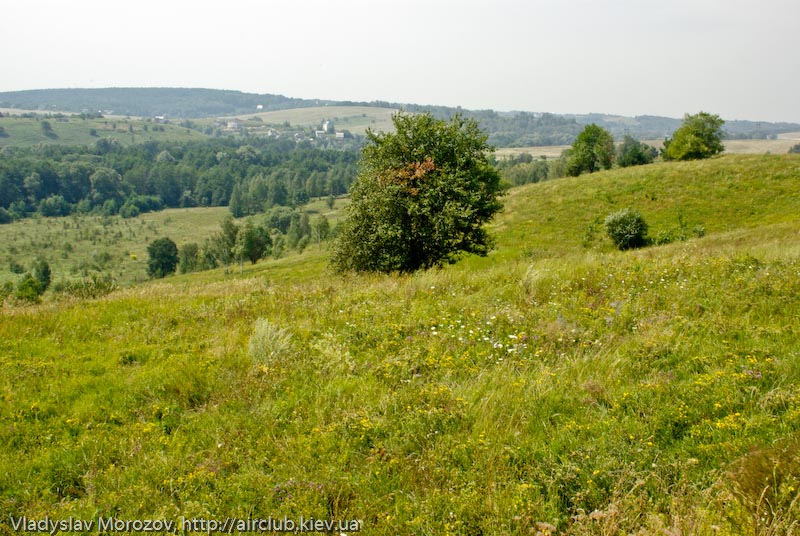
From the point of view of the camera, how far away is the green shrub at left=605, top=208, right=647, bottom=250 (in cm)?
3369

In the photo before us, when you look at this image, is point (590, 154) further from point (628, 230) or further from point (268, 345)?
point (268, 345)

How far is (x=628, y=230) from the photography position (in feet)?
111

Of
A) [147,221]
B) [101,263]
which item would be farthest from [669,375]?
[147,221]

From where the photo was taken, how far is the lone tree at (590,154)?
69625 mm

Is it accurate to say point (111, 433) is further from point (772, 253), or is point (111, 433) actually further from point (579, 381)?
point (772, 253)

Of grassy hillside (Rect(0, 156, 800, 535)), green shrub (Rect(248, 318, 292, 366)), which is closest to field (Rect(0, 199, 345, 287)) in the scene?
grassy hillside (Rect(0, 156, 800, 535))

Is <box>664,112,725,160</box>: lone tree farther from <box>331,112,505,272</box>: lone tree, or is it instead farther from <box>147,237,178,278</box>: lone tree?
<box>147,237,178,278</box>: lone tree

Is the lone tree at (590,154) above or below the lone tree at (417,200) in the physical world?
above

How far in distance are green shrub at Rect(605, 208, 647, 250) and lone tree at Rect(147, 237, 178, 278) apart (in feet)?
362

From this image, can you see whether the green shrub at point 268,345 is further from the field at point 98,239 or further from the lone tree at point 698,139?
the field at point 98,239

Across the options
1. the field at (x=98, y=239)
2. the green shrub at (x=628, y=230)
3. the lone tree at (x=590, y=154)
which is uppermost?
the lone tree at (x=590, y=154)

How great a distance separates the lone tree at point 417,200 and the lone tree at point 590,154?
53655 mm

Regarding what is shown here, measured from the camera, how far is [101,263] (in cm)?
12419

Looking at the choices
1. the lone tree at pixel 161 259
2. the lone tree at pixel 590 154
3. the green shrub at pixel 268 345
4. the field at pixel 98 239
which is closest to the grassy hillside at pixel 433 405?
the green shrub at pixel 268 345
